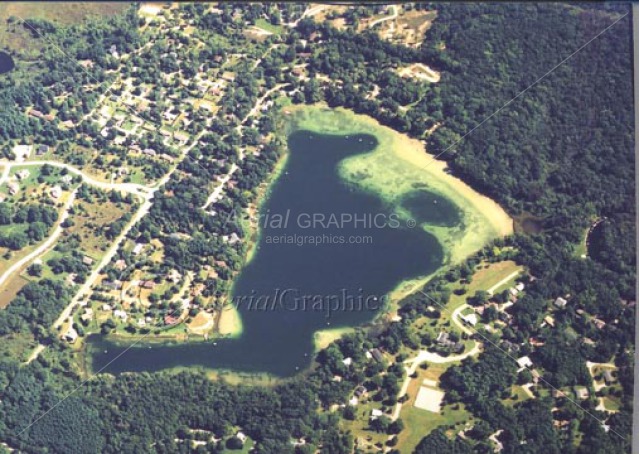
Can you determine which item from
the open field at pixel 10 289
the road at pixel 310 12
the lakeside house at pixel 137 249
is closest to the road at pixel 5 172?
Answer: the open field at pixel 10 289

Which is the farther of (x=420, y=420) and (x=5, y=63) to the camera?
(x=5, y=63)

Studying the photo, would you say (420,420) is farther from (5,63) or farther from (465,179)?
(5,63)

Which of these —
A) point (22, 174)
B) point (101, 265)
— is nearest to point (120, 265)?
point (101, 265)

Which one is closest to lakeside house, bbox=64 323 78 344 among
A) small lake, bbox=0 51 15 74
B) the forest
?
the forest

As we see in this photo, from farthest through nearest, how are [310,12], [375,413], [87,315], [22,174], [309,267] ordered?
[310,12], [22,174], [309,267], [87,315], [375,413]

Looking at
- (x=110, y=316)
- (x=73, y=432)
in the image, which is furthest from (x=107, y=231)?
(x=73, y=432)

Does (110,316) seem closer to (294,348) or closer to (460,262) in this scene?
(294,348)

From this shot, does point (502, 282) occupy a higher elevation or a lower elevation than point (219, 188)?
lower
